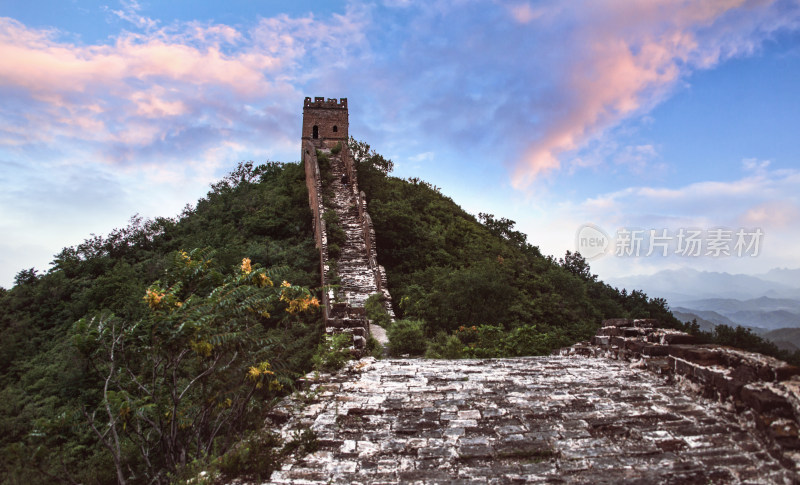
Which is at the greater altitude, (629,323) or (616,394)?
(629,323)

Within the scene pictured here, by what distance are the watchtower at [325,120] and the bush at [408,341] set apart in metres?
24.1

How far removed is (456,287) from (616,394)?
7171 millimetres

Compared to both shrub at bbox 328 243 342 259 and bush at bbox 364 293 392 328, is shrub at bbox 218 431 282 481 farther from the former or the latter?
shrub at bbox 328 243 342 259

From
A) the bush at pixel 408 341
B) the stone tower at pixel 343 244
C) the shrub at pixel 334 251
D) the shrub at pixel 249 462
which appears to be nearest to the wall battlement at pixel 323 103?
the stone tower at pixel 343 244

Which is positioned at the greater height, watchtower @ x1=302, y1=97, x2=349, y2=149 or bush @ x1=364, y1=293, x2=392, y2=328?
watchtower @ x1=302, y1=97, x2=349, y2=149

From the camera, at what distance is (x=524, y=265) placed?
17.8 m

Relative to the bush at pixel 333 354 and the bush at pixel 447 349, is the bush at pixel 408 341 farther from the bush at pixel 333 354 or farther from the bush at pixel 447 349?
the bush at pixel 333 354

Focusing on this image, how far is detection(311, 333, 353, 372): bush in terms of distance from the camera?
598 centimetres

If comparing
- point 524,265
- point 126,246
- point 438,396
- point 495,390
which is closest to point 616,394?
point 495,390

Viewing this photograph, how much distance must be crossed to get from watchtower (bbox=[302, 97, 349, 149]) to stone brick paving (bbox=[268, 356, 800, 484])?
2829 centimetres

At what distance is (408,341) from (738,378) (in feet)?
21.0

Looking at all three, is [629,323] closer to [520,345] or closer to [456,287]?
[520,345]

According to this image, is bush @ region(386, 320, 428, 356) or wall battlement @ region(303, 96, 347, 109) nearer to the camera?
bush @ region(386, 320, 428, 356)

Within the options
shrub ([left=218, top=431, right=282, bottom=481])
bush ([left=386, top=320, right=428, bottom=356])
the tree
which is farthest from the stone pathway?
shrub ([left=218, top=431, right=282, bottom=481])
